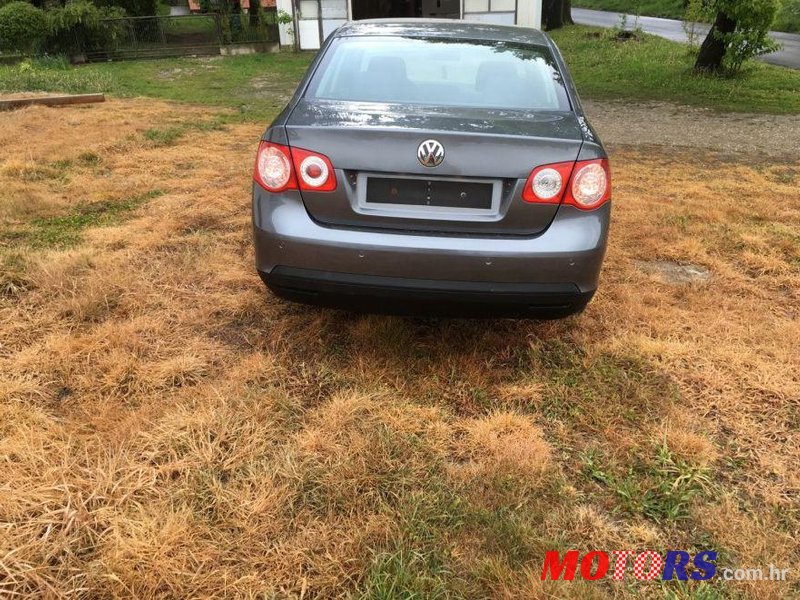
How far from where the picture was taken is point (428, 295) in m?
2.47

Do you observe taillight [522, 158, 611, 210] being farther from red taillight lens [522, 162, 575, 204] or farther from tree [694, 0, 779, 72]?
tree [694, 0, 779, 72]

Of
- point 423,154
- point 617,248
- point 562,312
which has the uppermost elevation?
point 423,154

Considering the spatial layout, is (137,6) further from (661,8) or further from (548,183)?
(661,8)

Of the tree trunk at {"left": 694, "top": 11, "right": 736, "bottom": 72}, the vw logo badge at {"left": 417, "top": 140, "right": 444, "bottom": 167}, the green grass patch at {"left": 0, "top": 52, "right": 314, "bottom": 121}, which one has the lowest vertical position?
the green grass patch at {"left": 0, "top": 52, "right": 314, "bottom": 121}

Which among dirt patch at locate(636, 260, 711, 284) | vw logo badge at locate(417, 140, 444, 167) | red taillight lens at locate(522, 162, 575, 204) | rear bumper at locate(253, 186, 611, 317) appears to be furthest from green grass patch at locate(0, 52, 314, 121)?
red taillight lens at locate(522, 162, 575, 204)

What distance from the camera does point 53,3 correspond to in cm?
2641

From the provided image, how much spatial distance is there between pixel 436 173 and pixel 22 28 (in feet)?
80.1

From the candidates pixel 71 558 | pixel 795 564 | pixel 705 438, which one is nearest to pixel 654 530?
pixel 795 564

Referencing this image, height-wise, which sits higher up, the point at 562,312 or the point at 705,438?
the point at 562,312

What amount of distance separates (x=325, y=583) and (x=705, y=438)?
5.41 feet

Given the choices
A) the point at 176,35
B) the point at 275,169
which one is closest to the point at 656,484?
the point at 275,169

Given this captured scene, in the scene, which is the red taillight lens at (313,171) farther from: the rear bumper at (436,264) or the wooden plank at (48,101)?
the wooden plank at (48,101)

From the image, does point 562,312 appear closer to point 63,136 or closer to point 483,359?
point 483,359

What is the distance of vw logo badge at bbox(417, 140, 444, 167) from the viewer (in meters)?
2.40
